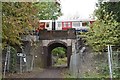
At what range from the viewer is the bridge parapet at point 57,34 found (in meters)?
27.5

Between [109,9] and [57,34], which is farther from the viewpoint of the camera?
[57,34]

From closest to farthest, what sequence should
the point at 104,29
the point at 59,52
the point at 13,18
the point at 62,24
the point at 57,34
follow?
the point at 13,18 < the point at 104,29 < the point at 57,34 < the point at 62,24 < the point at 59,52

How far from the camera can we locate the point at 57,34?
28938mm

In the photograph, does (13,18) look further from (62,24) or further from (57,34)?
(62,24)

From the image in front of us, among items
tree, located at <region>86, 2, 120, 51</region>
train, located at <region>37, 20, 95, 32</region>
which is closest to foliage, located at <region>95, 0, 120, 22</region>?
tree, located at <region>86, 2, 120, 51</region>

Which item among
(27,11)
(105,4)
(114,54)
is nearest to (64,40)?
(105,4)

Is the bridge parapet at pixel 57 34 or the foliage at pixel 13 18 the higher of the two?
the bridge parapet at pixel 57 34

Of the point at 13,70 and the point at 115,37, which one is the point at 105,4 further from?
the point at 13,70

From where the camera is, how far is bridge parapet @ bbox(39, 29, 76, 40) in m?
27.5

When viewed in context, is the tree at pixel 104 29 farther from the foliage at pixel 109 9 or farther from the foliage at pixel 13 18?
the foliage at pixel 13 18

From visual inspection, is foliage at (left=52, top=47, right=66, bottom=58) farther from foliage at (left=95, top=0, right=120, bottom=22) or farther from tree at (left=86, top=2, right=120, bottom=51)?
foliage at (left=95, top=0, right=120, bottom=22)

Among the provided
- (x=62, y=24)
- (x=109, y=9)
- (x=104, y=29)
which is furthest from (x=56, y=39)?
(x=109, y=9)

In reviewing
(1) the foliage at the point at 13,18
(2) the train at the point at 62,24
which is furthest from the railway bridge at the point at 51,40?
(1) the foliage at the point at 13,18

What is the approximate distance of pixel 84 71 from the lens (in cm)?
1004
